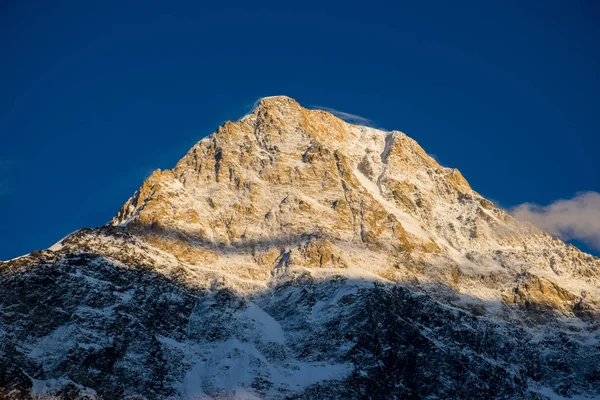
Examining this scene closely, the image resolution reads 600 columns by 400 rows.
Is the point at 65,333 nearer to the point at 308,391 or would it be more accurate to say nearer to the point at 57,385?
the point at 57,385

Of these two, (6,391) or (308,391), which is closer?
(6,391)

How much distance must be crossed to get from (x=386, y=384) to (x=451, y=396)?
43.1 ft

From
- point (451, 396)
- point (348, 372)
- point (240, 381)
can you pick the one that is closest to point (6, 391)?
point (240, 381)

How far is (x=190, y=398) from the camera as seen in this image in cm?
19175

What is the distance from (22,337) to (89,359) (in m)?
13.5

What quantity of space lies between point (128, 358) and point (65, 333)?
12923 mm

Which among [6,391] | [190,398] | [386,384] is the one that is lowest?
[6,391]

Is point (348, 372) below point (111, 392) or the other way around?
the other way around

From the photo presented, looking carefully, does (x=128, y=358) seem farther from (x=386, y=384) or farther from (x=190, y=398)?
(x=386, y=384)

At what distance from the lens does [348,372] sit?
656 feet

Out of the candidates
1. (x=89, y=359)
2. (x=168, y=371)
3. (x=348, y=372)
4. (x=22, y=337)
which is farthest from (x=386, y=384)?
(x=22, y=337)

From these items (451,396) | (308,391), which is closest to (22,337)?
(308,391)

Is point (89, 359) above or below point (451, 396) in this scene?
below

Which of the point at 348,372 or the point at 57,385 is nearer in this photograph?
the point at 57,385
